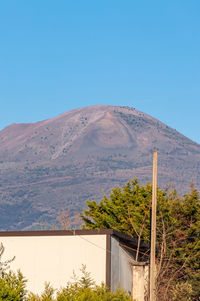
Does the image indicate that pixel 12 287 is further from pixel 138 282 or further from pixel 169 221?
pixel 169 221

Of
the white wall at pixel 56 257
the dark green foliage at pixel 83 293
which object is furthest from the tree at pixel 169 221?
the dark green foliage at pixel 83 293

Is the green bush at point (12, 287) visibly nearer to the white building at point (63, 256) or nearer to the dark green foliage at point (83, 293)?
the dark green foliage at point (83, 293)

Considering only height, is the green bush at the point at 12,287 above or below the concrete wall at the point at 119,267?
below

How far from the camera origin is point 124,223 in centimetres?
4519

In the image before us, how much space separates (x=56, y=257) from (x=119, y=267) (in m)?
2.68

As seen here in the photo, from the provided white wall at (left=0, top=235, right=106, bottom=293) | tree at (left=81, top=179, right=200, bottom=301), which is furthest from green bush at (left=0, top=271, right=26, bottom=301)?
tree at (left=81, top=179, right=200, bottom=301)

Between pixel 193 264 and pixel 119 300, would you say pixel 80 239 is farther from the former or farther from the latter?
pixel 193 264

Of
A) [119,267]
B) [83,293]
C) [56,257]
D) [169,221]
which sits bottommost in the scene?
[83,293]

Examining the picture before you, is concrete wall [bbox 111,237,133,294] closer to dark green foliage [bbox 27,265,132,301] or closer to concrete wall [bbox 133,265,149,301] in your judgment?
concrete wall [bbox 133,265,149,301]

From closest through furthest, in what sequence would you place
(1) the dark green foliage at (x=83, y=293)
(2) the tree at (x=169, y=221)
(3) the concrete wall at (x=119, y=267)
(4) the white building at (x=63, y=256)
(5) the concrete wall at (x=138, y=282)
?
(1) the dark green foliage at (x=83, y=293)
(4) the white building at (x=63, y=256)
(3) the concrete wall at (x=119, y=267)
(5) the concrete wall at (x=138, y=282)
(2) the tree at (x=169, y=221)

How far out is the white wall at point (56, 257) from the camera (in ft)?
73.3

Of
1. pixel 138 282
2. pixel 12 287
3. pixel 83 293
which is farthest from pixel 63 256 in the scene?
pixel 83 293

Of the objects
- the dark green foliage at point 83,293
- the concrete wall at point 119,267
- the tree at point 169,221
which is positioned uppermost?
the tree at point 169,221

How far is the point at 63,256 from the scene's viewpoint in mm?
22625
